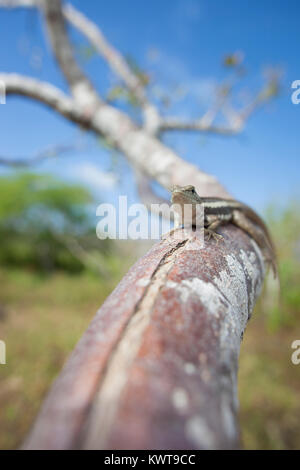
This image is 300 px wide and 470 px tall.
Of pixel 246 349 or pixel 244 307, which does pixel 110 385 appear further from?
pixel 246 349

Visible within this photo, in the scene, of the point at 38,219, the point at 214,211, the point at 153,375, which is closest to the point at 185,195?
the point at 214,211

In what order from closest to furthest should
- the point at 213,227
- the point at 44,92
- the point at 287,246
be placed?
the point at 213,227 < the point at 44,92 < the point at 287,246

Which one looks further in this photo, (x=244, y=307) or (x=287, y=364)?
(x=287, y=364)

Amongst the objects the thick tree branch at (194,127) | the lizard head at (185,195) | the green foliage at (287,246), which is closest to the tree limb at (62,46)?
the thick tree branch at (194,127)

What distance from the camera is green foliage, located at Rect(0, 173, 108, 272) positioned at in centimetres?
2922

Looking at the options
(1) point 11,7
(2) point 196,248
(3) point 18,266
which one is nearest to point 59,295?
(3) point 18,266

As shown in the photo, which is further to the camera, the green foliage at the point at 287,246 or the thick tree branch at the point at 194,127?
the green foliage at the point at 287,246

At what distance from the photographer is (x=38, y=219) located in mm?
29453

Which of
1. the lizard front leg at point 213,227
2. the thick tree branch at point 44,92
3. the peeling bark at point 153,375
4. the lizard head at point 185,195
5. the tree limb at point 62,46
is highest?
the tree limb at point 62,46

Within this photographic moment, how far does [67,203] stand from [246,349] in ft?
76.9

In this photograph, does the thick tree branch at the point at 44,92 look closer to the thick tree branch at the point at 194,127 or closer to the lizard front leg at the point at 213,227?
the thick tree branch at the point at 194,127

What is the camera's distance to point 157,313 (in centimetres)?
77

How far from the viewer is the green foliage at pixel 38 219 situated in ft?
95.9

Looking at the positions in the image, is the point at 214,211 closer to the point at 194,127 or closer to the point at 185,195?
the point at 185,195
